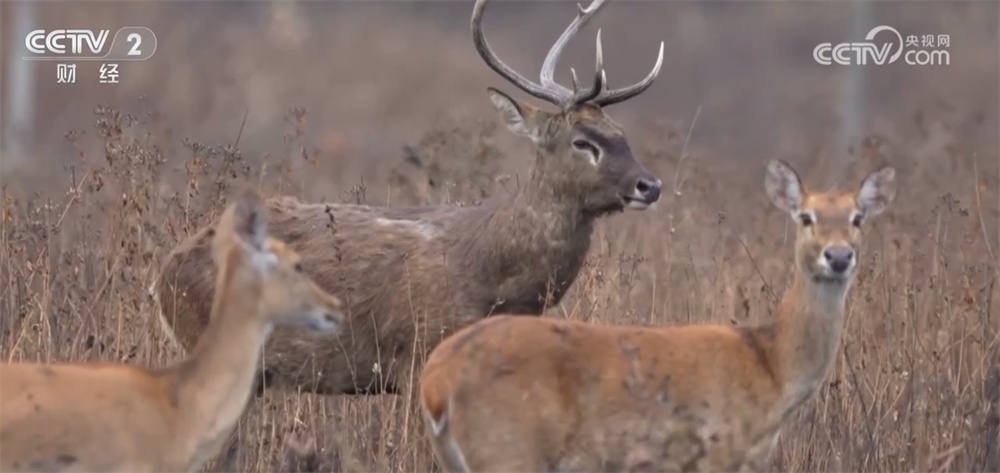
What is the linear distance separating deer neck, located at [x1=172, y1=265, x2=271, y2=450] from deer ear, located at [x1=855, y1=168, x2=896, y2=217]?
221 centimetres

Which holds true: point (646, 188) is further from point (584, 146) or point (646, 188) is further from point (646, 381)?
point (646, 381)

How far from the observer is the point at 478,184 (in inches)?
487

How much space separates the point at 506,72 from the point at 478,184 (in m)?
2.55

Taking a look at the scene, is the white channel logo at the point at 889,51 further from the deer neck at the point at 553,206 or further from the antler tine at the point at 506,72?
the deer neck at the point at 553,206

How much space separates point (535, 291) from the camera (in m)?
9.54

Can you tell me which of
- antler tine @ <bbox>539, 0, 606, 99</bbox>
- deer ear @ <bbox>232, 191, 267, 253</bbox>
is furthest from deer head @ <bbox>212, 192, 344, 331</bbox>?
antler tine @ <bbox>539, 0, 606, 99</bbox>

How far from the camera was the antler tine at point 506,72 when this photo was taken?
9.73 meters

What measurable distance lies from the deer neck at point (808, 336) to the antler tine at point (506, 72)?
2.02m

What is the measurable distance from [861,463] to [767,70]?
1989 centimetres

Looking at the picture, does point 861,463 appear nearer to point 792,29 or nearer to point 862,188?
point 862,188

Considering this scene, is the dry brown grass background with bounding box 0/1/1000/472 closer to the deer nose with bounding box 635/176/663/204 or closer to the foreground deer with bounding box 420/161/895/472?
the deer nose with bounding box 635/176/663/204

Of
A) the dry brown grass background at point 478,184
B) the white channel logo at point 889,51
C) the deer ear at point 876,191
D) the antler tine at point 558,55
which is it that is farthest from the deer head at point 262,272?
the white channel logo at point 889,51

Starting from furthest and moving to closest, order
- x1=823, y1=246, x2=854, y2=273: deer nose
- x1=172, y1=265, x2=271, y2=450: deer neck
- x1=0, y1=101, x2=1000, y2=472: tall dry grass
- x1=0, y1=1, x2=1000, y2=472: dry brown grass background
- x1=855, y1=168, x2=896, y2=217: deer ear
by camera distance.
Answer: x1=0, y1=1, x2=1000, y2=472: dry brown grass background, x1=0, y1=101, x2=1000, y2=472: tall dry grass, x1=855, y1=168, x2=896, y2=217: deer ear, x1=823, y1=246, x2=854, y2=273: deer nose, x1=172, y1=265, x2=271, y2=450: deer neck

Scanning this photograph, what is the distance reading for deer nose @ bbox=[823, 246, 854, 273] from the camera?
7770 mm
